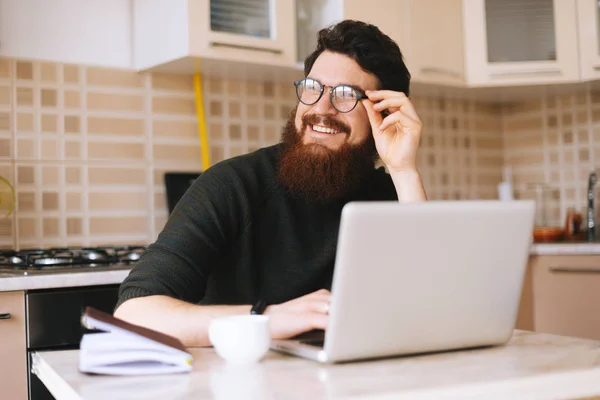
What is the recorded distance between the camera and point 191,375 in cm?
100

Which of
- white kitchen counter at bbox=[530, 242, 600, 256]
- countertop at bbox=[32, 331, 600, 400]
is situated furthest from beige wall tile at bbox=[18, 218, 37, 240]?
white kitchen counter at bbox=[530, 242, 600, 256]

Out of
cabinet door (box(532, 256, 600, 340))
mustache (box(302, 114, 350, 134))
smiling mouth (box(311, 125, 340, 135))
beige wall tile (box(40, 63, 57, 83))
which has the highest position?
beige wall tile (box(40, 63, 57, 83))

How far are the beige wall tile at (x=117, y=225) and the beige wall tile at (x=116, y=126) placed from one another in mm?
315

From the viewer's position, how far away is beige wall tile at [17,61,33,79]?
2.59 m

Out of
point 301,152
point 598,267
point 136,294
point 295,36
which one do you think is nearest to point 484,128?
point 598,267

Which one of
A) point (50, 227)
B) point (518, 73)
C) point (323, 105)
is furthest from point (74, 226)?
point (518, 73)

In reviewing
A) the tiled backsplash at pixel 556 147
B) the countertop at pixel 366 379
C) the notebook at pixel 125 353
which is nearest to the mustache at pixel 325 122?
the countertop at pixel 366 379

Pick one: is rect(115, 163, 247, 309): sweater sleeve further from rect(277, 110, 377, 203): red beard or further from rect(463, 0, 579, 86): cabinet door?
rect(463, 0, 579, 86): cabinet door

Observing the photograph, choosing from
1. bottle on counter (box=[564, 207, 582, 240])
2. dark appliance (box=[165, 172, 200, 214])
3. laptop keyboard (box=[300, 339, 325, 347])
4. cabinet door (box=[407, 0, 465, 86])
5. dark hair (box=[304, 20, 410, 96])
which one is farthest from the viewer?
bottle on counter (box=[564, 207, 582, 240])

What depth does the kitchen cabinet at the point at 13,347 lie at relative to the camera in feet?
6.49

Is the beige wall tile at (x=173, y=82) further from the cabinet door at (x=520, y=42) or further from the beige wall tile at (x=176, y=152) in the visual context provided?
the cabinet door at (x=520, y=42)

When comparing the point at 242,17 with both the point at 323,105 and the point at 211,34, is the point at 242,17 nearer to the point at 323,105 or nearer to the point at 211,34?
the point at 211,34

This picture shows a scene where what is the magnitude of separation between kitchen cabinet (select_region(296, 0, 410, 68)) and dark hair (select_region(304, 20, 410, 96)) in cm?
90

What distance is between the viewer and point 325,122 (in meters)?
1.83
